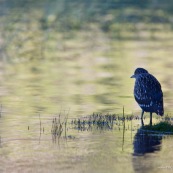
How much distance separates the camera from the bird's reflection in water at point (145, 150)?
42.1 feet

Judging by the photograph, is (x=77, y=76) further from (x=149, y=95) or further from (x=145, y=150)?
(x=145, y=150)

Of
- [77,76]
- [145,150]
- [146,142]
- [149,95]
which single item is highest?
[77,76]

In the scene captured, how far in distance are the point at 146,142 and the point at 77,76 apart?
10.5 meters

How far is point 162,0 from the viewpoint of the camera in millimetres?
54000

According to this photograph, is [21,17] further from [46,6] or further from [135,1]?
[135,1]

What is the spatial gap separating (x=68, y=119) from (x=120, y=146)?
9.78 feet

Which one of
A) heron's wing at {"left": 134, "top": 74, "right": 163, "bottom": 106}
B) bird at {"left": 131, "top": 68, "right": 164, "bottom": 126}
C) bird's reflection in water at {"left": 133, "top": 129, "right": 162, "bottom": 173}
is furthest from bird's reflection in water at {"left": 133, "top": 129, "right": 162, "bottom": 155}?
heron's wing at {"left": 134, "top": 74, "right": 163, "bottom": 106}

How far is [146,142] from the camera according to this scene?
14648mm

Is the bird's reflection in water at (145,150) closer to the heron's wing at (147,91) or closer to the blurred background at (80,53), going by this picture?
the heron's wing at (147,91)

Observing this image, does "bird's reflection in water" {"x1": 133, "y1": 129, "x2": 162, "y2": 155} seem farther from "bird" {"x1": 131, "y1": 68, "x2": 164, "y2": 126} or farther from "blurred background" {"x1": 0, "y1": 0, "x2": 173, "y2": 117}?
"blurred background" {"x1": 0, "y1": 0, "x2": 173, "y2": 117}

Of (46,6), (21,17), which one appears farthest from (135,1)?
(21,17)

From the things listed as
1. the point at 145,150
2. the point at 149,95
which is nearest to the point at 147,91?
the point at 149,95

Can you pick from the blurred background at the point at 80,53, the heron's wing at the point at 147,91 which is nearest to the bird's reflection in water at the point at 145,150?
the heron's wing at the point at 147,91

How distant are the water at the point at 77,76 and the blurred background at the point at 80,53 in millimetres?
26
